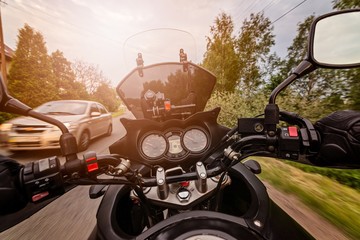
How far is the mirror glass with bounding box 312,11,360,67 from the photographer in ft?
4.07

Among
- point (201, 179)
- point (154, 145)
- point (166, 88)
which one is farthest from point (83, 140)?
point (201, 179)

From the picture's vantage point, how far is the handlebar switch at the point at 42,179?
823 millimetres

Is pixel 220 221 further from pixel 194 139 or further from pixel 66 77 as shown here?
pixel 66 77

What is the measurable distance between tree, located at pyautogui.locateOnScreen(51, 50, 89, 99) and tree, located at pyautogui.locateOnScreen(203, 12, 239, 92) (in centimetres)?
2489

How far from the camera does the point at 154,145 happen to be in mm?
1711

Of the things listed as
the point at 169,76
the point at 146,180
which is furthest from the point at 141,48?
the point at 146,180

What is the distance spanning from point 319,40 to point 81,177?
1613 millimetres

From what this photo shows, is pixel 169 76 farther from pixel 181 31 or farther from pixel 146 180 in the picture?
pixel 146 180

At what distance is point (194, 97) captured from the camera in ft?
6.87

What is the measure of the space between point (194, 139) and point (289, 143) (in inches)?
35.9

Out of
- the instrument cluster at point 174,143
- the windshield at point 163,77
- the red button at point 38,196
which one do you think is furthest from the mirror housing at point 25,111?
the windshield at point 163,77

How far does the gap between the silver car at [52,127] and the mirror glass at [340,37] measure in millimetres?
4341

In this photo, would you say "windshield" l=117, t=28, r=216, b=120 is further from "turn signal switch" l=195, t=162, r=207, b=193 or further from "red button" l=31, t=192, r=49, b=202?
"red button" l=31, t=192, r=49, b=202

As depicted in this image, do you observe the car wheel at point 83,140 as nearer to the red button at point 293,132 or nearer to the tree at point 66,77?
the red button at point 293,132
